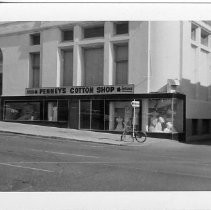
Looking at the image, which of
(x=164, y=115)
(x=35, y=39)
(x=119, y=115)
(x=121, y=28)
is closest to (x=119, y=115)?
(x=119, y=115)

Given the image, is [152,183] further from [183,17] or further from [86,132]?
[183,17]

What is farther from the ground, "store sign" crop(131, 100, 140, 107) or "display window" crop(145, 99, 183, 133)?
"store sign" crop(131, 100, 140, 107)

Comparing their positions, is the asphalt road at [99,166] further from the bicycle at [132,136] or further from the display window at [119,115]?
the display window at [119,115]

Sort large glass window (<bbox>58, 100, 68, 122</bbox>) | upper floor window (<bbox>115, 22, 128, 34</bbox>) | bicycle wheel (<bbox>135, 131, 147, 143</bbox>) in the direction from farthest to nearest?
1. large glass window (<bbox>58, 100, 68, 122</bbox>)
2. bicycle wheel (<bbox>135, 131, 147, 143</bbox>)
3. upper floor window (<bbox>115, 22, 128, 34</bbox>)

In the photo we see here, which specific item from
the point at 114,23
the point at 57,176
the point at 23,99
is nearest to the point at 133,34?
the point at 114,23

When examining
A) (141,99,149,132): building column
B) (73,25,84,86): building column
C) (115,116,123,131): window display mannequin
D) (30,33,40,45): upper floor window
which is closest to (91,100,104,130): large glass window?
(115,116,123,131): window display mannequin

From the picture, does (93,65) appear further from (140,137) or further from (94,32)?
(140,137)

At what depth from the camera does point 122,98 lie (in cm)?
311

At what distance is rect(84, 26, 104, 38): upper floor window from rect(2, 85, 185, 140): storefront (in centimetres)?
42

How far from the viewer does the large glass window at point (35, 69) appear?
3.29 m

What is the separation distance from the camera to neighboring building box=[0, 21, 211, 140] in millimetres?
3102

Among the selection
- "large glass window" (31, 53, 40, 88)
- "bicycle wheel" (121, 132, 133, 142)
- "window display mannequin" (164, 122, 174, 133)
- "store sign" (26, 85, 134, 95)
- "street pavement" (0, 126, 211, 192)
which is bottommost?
"street pavement" (0, 126, 211, 192)

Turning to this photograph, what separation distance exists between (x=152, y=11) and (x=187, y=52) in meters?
0.54

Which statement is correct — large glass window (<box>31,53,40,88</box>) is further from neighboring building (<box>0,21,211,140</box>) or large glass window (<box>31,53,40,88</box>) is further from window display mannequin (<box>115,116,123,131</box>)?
window display mannequin (<box>115,116,123,131</box>)
